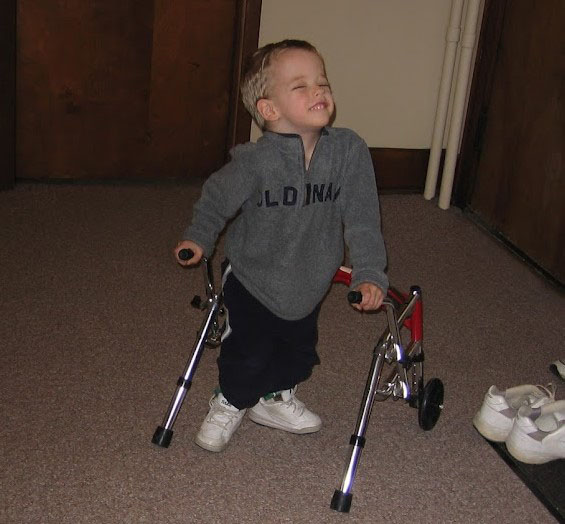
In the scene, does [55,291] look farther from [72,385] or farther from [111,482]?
[111,482]

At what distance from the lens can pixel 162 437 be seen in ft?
6.38

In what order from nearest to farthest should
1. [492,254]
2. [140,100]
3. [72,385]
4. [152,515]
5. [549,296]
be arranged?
[152,515] < [72,385] < [549,296] < [492,254] < [140,100]

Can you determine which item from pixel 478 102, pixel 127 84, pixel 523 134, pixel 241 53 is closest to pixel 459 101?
pixel 478 102

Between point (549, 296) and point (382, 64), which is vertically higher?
point (382, 64)

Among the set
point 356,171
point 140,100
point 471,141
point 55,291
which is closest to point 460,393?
point 356,171

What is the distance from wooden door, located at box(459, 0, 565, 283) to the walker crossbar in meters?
1.18

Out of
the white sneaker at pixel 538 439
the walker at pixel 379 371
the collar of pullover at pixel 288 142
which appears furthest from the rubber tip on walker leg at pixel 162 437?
the white sneaker at pixel 538 439

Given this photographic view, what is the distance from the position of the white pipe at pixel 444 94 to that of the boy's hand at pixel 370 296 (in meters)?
2.04

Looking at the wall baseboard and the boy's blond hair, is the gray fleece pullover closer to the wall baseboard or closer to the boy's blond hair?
the boy's blond hair

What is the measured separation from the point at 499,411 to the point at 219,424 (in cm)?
64

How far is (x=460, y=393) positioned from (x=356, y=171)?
0.74m

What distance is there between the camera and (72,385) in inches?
85.4

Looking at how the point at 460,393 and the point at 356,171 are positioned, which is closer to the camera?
the point at 356,171

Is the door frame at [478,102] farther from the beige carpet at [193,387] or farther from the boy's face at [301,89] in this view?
the boy's face at [301,89]
